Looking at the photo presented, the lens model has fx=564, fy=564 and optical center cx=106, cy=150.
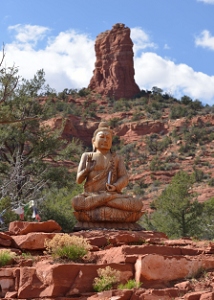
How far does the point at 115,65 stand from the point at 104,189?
274ft

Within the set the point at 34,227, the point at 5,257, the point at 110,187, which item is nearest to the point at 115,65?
the point at 110,187

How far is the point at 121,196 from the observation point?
47.0ft

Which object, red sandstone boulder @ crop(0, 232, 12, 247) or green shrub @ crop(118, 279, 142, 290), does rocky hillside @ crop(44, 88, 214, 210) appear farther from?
green shrub @ crop(118, 279, 142, 290)

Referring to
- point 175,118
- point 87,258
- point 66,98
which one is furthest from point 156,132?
point 87,258

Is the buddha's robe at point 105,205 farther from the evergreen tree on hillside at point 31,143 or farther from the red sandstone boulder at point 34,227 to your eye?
the evergreen tree on hillside at point 31,143

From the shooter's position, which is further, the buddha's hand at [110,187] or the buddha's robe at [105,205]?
the buddha's hand at [110,187]

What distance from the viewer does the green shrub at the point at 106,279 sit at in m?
9.30

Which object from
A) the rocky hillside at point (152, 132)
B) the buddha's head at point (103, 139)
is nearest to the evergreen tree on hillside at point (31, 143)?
the buddha's head at point (103, 139)

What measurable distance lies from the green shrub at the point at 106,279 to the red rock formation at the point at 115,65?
277 feet

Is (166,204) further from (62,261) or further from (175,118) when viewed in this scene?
(175,118)

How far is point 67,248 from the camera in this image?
33.3 feet

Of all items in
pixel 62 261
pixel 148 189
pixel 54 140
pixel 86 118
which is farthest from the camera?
pixel 86 118

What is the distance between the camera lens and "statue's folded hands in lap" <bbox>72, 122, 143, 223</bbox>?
14.1 metres

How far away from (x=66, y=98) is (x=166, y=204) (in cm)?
5954
